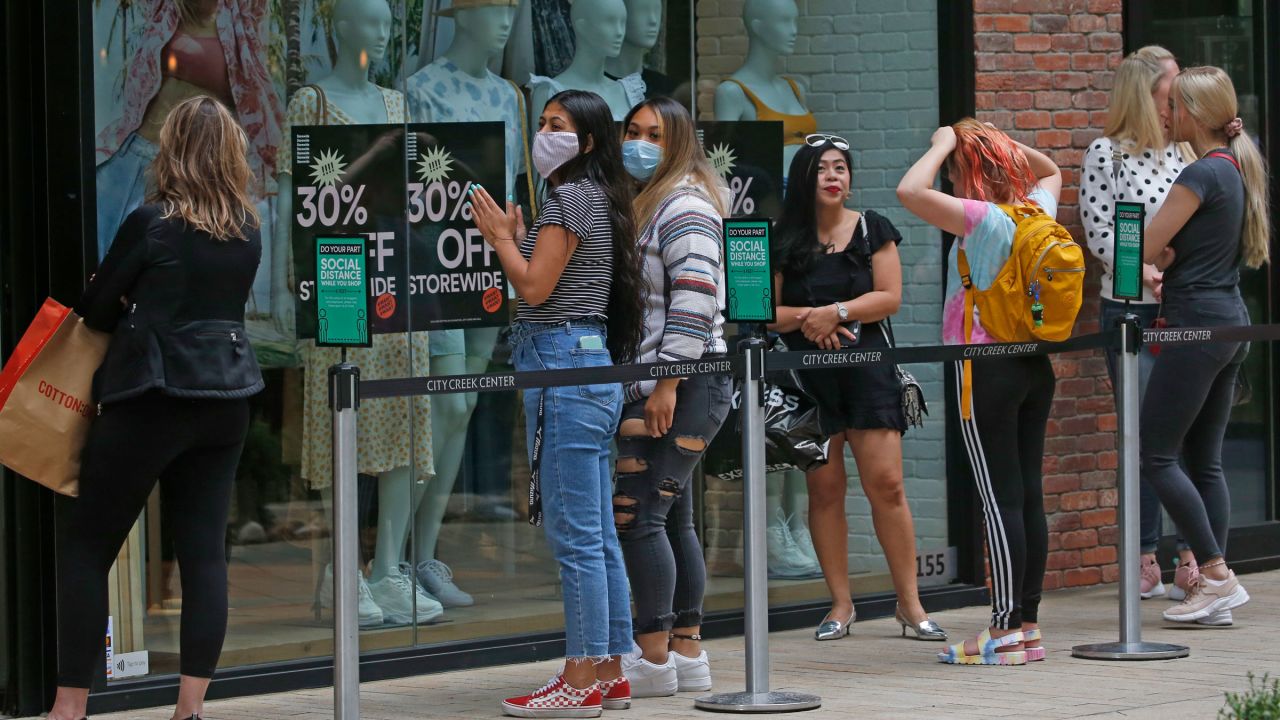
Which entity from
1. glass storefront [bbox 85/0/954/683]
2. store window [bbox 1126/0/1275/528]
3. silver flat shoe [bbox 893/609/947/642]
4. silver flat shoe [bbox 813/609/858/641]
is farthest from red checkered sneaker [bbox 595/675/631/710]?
store window [bbox 1126/0/1275/528]

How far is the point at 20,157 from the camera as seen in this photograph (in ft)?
20.7

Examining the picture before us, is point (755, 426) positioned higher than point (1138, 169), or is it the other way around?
point (1138, 169)

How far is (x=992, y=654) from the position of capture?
715cm

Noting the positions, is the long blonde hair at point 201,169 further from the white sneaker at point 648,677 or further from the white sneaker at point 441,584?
the white sneaker at point 441,584

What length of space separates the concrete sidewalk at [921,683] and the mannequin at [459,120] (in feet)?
1.68

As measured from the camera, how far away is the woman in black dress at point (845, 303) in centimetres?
758

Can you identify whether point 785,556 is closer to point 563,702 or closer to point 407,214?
point 407,214

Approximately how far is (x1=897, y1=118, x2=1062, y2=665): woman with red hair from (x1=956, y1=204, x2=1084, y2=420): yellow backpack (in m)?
0.03

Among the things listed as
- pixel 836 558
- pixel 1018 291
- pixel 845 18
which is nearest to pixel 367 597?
pixel 836 558

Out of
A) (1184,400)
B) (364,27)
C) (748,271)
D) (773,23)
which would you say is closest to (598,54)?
(773,23)

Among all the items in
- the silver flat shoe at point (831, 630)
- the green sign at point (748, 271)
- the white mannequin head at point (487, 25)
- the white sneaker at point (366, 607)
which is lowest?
the silver flat shoe at point (831, 630)

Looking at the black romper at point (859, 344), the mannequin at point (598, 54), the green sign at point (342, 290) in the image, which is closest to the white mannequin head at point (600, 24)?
the mannequin at point (598, 54)

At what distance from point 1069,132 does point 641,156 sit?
123 inches

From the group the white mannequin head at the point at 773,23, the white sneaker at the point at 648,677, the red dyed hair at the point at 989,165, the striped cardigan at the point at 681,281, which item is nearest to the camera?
the striped cardigan at the point at 681,281
